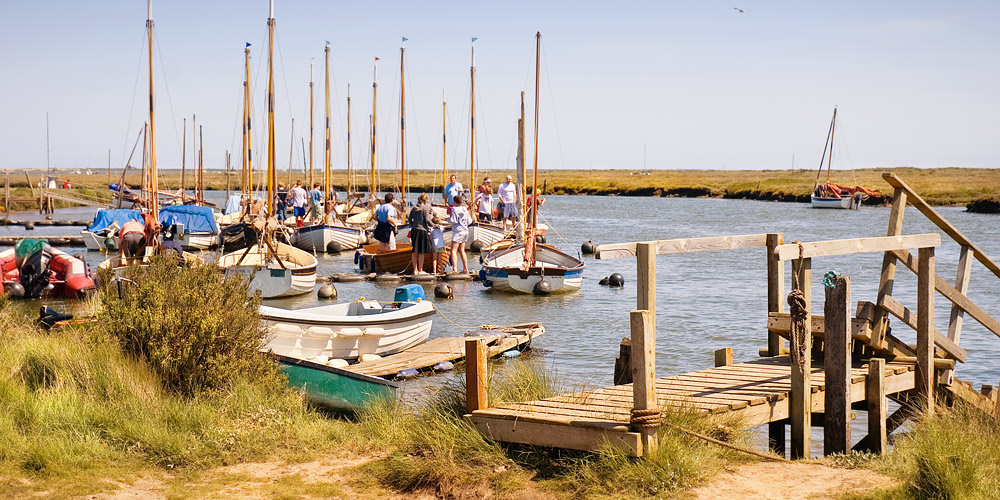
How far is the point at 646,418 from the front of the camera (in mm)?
7008

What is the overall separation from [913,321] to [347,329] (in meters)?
7.38

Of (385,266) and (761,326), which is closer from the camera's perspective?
(761,326)

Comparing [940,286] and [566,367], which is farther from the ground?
[940,286]

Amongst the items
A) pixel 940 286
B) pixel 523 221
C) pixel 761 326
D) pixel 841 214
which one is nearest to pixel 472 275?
pixel 523 221

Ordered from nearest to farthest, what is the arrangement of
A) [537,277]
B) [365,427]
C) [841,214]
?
[365,427] → [537,277] → [841,214]

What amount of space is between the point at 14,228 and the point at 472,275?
33657 millimetres

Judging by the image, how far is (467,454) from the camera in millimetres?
7738

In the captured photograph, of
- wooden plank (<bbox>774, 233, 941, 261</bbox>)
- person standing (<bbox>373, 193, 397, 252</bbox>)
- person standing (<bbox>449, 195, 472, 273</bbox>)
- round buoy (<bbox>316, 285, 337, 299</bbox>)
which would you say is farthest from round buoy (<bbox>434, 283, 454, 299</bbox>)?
wooden plank (<bbox>774, 233, 941, 261</bbox>)

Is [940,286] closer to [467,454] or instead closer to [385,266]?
[467,454]

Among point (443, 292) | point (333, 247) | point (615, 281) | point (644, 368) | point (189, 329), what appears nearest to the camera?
point (644, 368)

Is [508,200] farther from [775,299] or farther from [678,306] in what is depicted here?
[775,299]

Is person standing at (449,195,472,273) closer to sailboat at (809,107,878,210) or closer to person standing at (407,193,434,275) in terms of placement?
person standing at (407,193,434,275)

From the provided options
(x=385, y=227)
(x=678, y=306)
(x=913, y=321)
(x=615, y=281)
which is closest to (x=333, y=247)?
(x=385, y=227)

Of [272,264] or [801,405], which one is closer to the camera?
[801,405]
